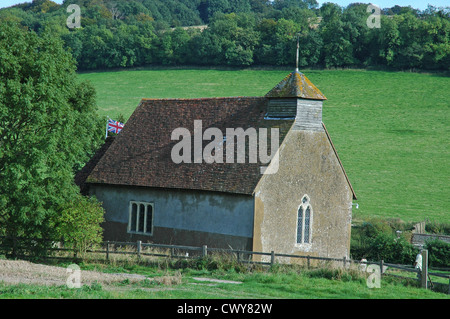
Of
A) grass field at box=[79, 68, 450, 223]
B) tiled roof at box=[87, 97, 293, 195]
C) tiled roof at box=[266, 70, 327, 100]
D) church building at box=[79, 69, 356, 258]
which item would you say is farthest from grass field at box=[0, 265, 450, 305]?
grass field at box=[79, 68, 450, 223]

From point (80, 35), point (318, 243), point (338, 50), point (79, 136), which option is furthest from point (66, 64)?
point (80, 35)

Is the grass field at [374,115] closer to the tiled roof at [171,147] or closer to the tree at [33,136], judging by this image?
the tiled roof at [171,147]

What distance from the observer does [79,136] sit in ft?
97.6

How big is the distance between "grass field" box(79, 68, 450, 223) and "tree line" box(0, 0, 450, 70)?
2.25 meters

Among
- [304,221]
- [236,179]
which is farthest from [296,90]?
[304,221]

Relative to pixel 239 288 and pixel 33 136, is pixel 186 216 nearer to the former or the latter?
pixel 33 136

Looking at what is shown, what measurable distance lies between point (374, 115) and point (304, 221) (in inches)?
1594

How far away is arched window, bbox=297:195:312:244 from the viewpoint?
2845 centimetres

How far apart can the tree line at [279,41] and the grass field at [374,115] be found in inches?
88.5

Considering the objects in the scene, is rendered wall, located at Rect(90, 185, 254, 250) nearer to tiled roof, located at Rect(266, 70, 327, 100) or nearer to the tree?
the tree

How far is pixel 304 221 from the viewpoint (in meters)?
28.5
